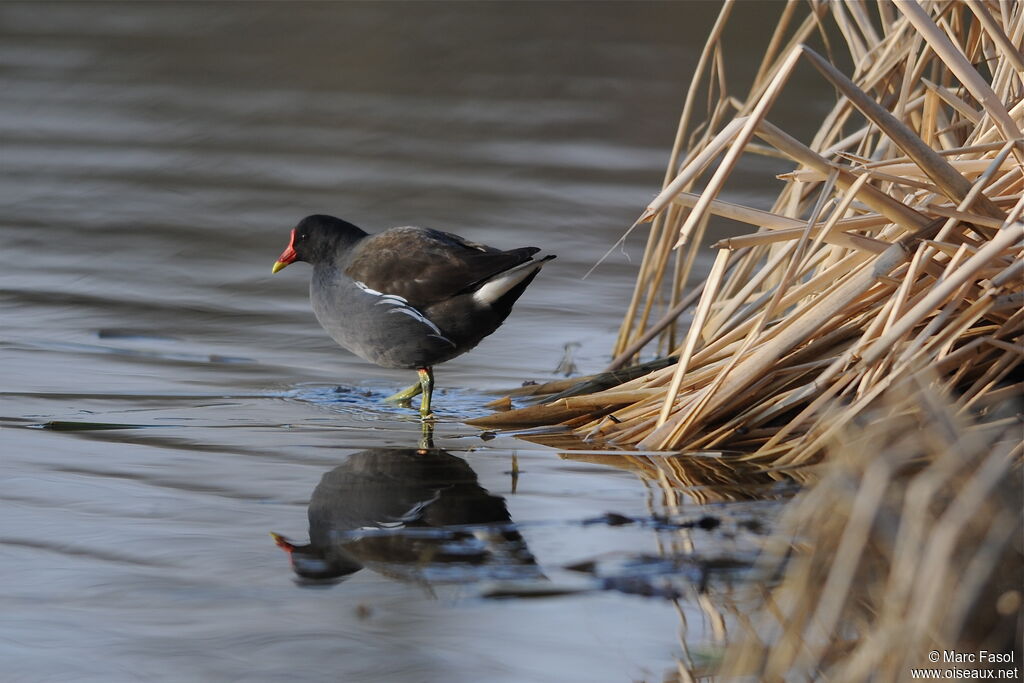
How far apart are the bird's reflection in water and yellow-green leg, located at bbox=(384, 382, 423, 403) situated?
724 mm

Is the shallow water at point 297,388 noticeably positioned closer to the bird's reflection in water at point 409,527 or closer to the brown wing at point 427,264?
the bird's reflection in water at point 409,527

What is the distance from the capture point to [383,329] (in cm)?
419

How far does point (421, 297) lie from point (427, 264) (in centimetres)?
11

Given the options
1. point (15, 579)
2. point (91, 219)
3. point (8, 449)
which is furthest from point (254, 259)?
point (15, 579)

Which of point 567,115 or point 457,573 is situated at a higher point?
point 567,115

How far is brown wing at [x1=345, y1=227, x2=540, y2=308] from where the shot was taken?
416 cm

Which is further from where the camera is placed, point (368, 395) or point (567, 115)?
point (567, 115)

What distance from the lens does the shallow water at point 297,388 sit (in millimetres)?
2326

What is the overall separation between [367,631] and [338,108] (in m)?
6.96

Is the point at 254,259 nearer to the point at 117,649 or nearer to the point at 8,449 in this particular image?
the point at 8,449

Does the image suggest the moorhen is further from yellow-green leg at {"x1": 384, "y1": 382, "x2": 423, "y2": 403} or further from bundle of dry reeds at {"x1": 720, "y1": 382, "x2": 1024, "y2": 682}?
bundle of dry reeds at {"x1": 720, "y1": 382, "x2": 1024, "y2": 682}

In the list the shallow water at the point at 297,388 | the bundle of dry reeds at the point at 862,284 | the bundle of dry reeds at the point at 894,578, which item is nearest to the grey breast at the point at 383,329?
the shallow water at the point at 297,388

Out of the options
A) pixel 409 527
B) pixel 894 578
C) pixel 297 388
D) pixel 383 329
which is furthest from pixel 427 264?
pixel 894 578

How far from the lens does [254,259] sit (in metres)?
5.72
